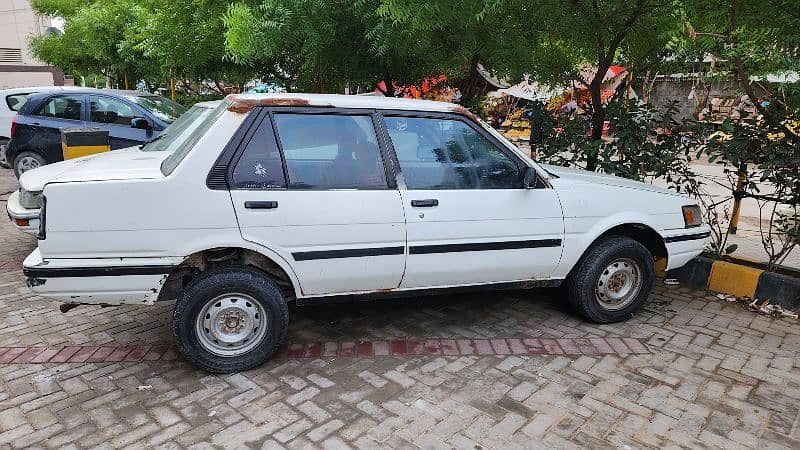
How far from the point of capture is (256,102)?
3.65 meters

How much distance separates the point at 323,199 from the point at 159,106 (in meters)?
7.19

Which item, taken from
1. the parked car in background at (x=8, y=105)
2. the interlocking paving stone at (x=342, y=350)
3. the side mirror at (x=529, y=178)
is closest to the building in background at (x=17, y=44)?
the parked car in background at (x=8, y=105)

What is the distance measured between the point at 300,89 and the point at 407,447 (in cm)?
751

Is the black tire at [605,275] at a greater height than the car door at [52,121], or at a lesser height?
lesser

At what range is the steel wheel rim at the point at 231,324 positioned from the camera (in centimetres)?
360

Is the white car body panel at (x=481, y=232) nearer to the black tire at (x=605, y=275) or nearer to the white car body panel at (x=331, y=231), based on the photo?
the white car body panel at (x=331, y=231)

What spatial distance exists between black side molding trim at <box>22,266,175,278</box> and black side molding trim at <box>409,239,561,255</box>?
158 cm

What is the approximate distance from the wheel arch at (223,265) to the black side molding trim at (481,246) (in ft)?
2.74

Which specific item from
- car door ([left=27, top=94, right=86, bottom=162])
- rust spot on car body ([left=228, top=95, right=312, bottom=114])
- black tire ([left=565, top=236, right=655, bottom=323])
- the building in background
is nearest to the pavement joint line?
black tire ([left=565, top=236, right=655, bottom=323])

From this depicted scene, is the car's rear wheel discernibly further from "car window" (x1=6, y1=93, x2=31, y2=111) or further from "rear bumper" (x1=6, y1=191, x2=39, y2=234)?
"rear bumper" (x1=6, y1=191, x2=39, y2=234)

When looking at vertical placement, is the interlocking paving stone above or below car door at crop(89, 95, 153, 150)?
below

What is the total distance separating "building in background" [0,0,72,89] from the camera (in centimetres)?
2755

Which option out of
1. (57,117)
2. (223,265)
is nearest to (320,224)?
(223,265)

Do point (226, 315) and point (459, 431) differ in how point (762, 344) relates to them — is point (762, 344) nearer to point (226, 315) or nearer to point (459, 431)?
point (459, 431)
